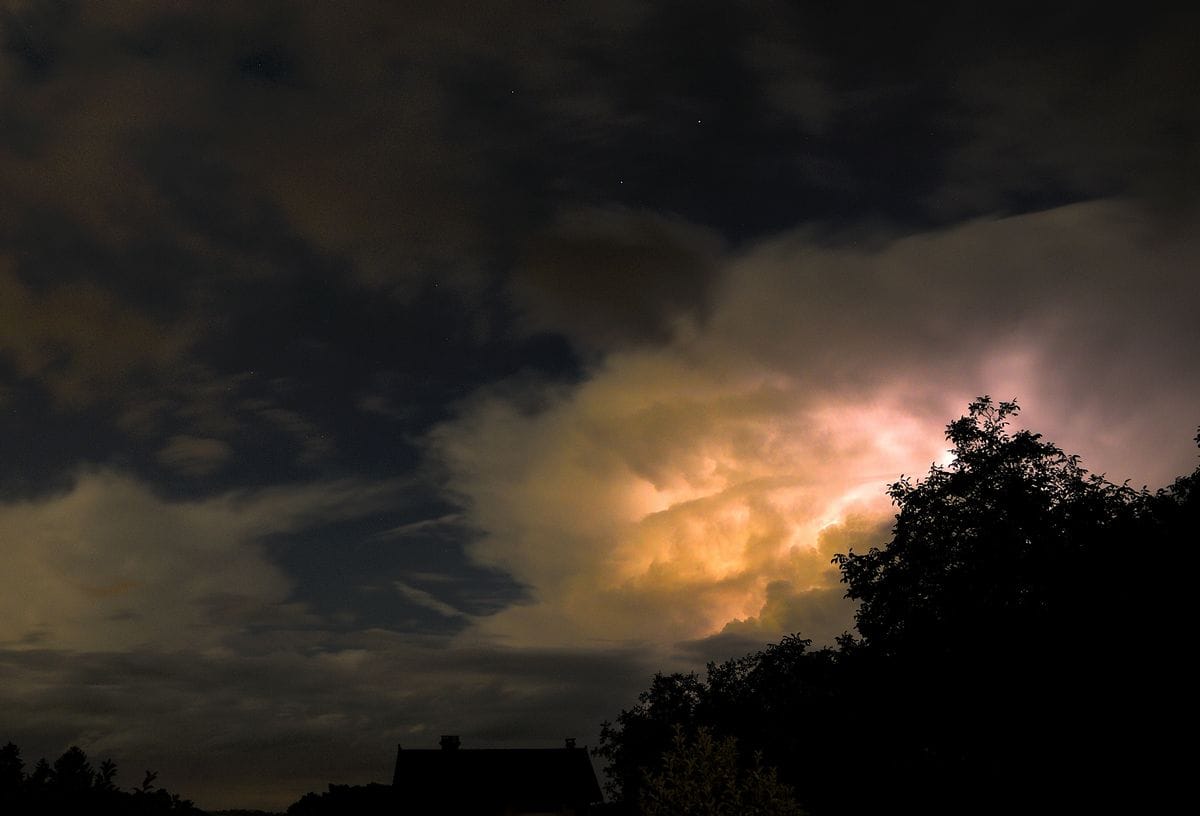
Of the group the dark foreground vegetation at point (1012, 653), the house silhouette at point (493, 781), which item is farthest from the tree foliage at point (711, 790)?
the house silhouette at point (493, 781)

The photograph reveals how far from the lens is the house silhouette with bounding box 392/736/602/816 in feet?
234

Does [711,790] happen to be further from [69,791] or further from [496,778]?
[496,778]

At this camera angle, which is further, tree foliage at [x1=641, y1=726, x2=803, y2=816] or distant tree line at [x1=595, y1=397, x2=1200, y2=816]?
distant tree line at [x1=595, y1=397, x2=1200, y2=816]

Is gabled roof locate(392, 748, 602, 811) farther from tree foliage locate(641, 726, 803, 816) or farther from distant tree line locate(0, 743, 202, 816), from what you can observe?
distant tree line locate(0, 743, 202, 816)

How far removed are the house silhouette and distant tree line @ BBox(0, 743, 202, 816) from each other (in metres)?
60.7

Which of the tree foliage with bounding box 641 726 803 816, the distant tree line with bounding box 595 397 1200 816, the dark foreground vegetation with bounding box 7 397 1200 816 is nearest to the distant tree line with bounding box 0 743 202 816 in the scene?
the tree foliage with bounding box 641 726 803 816

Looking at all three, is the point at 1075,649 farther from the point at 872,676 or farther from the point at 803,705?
the point at 803,705

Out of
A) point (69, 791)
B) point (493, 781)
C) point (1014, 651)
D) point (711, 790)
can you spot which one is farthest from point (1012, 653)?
point (493, 781)

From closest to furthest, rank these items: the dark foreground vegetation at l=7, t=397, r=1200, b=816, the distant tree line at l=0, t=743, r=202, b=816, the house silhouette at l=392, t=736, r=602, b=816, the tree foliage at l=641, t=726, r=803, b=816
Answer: the distant tree line at l=0, t=743, r=202, b=816
the tree foliage at l=641, t=726, r=803, b=816
the dark foreground vegetation at l=7, t=397, r=1200, b=816
the house silhouette at l=392, t=736, r=602, b=816

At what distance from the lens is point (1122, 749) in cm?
3738

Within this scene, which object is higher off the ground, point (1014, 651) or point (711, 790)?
point (1014, 651)

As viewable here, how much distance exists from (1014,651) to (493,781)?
45146 millimetres

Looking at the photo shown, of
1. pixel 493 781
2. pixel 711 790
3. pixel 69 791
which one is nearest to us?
pixel 69 791

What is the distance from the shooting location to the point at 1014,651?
134 ft
